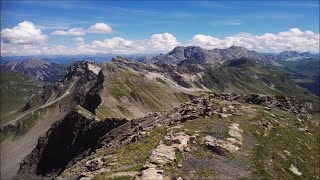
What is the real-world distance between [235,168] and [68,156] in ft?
385

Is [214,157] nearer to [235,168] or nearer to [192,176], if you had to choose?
[235,168]

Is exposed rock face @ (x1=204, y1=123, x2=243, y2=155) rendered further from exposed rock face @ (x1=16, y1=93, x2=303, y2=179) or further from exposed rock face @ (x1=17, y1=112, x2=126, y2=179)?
exposed rock face @ (x1=17, y1=112, x2=126, y2=179)

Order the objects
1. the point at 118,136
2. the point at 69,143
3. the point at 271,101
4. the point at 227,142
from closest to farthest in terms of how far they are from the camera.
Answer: the point at 227,142, the point at 118,136, the point at 271,101, the point at 69,143

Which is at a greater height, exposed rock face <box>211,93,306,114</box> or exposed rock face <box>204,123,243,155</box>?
exposed rock face <box>204,123,243,155</box>

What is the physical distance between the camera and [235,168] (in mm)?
55875

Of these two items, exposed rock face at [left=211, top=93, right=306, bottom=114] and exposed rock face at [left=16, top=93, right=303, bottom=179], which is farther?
exposed rock face at [left=211, top=93, right=306, bottom=114]

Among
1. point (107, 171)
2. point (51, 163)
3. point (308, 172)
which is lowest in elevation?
point (51, 163)

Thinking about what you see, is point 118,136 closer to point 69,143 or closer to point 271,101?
point 271,101

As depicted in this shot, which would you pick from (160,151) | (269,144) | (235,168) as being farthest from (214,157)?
(269,144)

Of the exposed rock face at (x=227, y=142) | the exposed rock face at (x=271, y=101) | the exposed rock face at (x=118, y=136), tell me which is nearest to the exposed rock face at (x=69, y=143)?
the exposed rock face at (x=118, y=136)

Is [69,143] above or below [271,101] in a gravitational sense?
below

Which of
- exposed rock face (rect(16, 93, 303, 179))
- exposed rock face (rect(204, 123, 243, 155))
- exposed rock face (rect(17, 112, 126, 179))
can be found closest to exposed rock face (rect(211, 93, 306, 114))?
exposed rock face (rect(16, 93, 303, 179))

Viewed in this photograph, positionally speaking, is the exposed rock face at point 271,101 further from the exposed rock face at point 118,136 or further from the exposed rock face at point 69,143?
the exposed rock face at point 69,143

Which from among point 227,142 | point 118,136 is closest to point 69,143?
point 118,136
